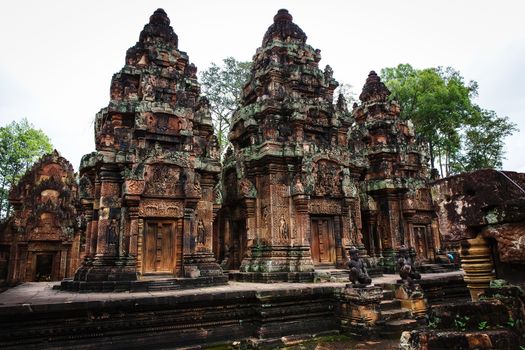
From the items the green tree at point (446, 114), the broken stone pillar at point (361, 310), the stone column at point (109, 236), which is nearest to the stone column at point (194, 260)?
the stone column at point (109, 236)

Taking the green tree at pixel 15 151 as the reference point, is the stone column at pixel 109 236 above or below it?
below

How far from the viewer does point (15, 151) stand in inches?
1062

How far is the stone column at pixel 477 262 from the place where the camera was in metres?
4.29

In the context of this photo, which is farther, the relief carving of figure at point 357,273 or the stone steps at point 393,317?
the relief carving of figure at point 357,273

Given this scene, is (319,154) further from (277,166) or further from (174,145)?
(174,145)

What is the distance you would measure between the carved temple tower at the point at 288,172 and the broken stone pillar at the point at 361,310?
2.35m

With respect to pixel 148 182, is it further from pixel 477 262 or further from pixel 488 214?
pixel 488 214

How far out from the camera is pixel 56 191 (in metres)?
17.9

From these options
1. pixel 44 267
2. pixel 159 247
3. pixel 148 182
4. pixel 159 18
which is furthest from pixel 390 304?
pixel 44 267

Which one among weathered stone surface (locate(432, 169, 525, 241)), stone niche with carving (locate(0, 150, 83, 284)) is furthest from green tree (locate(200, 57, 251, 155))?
weathered stone surface (locate(432, 169, 525, 241))

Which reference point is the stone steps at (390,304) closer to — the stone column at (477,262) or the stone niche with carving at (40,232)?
the stone column at (477,262)

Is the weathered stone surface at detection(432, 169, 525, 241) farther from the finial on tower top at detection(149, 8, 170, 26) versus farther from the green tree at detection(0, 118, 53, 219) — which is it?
the green tree at detection(0, 118, 53, 219)

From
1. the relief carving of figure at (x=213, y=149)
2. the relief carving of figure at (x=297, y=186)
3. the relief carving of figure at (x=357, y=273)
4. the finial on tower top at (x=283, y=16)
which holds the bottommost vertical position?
the relief carving of figure at (x=357, y=273)

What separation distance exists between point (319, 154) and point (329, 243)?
2.77 m
